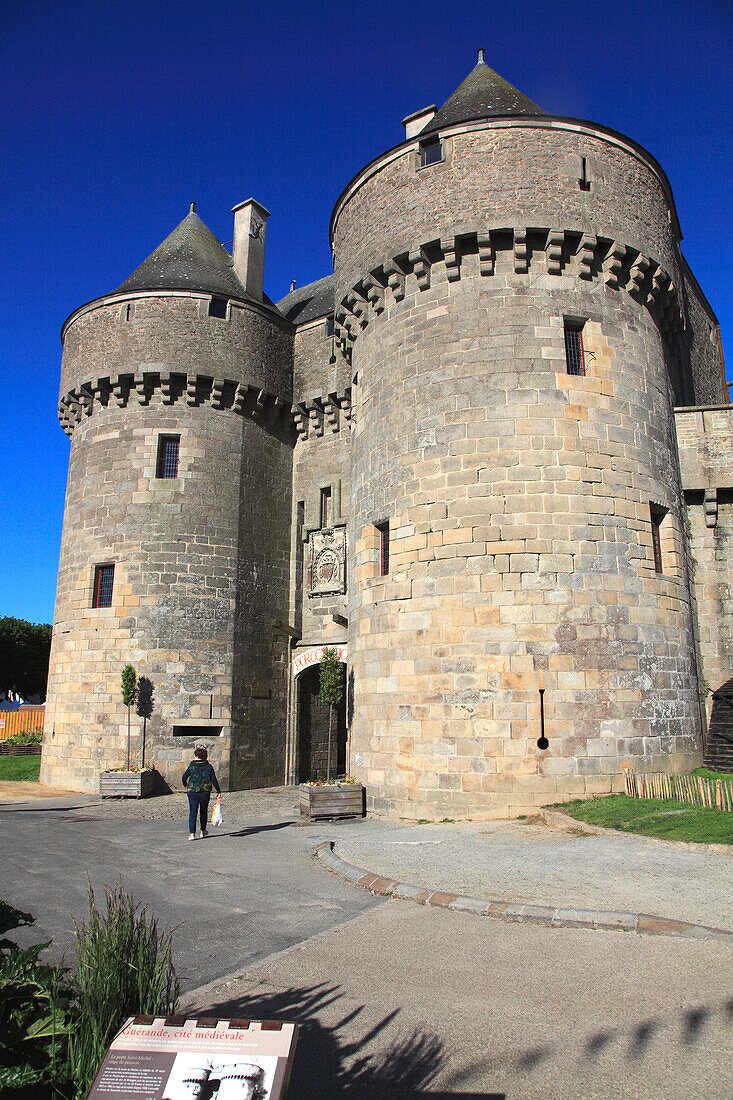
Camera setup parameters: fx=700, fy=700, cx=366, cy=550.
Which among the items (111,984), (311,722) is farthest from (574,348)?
(311,722)

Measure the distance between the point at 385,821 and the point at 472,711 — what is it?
2308 mm

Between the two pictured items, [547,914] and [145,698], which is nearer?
[547,914]

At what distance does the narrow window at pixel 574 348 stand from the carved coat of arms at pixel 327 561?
7823 millimetres

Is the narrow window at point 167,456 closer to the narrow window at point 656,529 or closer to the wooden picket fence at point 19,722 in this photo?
the narrow window at point 656,529

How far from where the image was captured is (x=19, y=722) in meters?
29.6

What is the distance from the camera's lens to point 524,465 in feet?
37.2

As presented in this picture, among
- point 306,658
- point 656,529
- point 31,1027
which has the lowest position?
point 31,1027

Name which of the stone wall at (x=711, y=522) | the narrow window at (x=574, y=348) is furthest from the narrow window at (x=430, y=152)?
the stone wall at (x=711, y=522)

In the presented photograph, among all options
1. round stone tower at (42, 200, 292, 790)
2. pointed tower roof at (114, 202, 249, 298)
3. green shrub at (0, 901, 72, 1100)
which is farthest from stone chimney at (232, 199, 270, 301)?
green shrub at (0, 901, 72, 1100)

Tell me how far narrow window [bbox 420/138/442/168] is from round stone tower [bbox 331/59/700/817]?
36 mm

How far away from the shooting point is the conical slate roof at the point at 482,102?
12883 mm

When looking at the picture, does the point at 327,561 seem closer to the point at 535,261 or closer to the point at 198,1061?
the point at 535,261

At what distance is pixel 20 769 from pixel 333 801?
12960mm

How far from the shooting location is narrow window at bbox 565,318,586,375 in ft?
39.7
